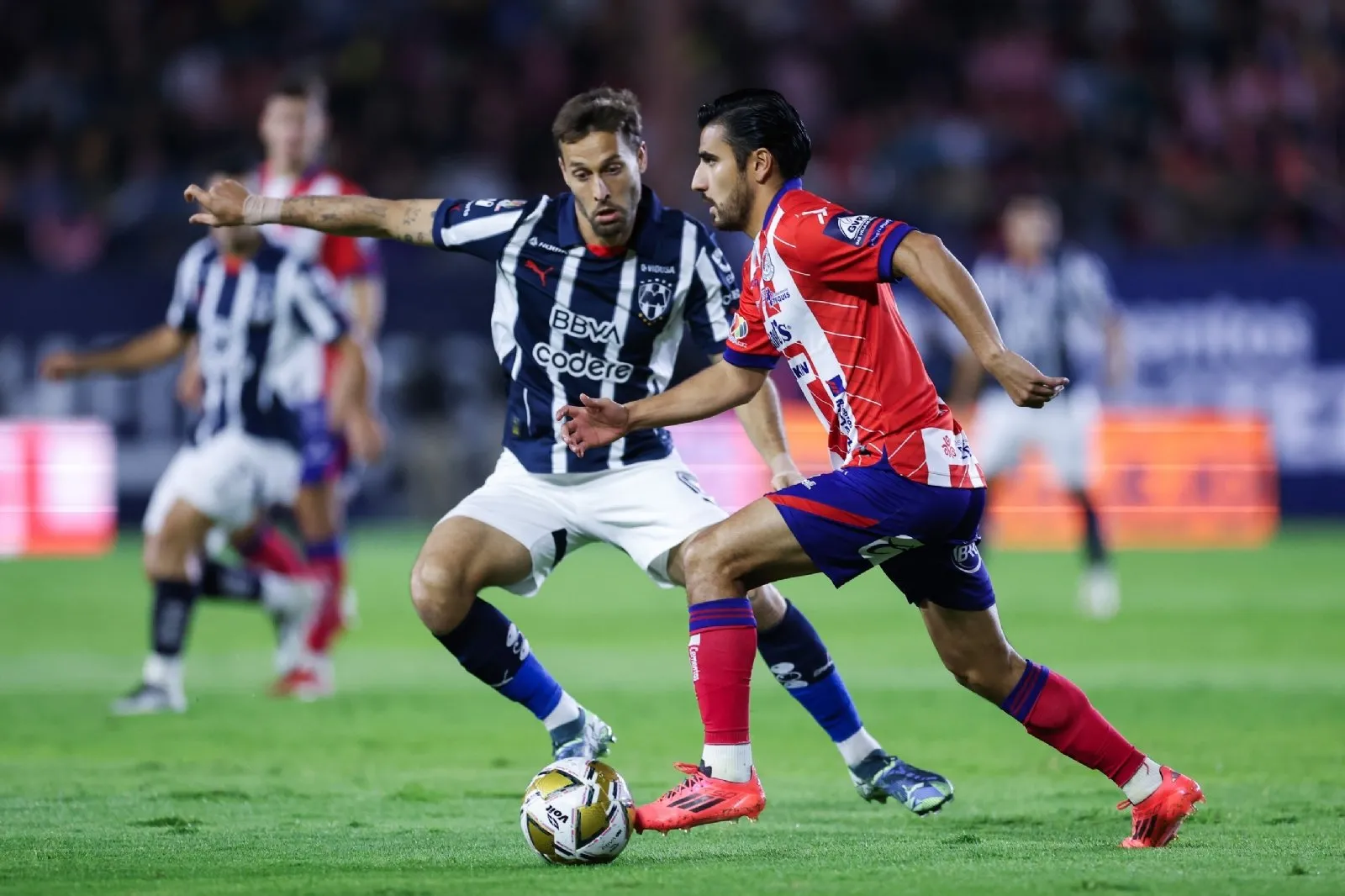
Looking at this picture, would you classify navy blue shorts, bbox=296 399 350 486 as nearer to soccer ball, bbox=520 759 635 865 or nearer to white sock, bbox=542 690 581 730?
white sock, bbox=542 690 581 730

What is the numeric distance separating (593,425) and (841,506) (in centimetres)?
79

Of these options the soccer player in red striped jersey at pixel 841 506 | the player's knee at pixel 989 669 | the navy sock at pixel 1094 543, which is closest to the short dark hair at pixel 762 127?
the soccer player in red striped jersey at pixel 841 506

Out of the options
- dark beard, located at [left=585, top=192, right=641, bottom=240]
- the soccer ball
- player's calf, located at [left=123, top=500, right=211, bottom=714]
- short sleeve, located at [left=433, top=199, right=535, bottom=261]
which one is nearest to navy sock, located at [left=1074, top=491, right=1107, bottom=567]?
player's calf, located at [left=123, top=500, right=211, bottom=714]

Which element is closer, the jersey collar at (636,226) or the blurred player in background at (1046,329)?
the jersey collar at (636,226)

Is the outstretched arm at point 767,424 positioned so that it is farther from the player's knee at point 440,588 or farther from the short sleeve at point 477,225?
the player's knee at point 440,588

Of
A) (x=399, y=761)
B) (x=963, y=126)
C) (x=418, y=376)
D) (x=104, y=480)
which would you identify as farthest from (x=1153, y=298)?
(x=399, y=761)

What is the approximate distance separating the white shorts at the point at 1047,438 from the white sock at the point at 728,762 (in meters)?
7.68

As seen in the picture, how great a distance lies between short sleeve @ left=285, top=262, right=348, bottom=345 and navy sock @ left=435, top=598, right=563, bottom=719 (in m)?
3.21

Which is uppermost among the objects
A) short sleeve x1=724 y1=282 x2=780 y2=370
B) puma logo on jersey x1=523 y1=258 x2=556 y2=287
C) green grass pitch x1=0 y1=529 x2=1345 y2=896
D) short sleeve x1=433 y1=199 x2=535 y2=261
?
short sleeve x1=433 y1=199 x2=535 y2=261

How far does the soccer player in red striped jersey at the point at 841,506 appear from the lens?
5.12 meters

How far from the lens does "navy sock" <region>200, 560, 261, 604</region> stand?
9.26 m

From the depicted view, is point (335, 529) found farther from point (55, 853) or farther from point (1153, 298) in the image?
point (1153, 298)

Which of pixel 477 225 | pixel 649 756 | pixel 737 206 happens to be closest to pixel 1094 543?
pixel 649 756

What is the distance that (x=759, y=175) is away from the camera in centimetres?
538
